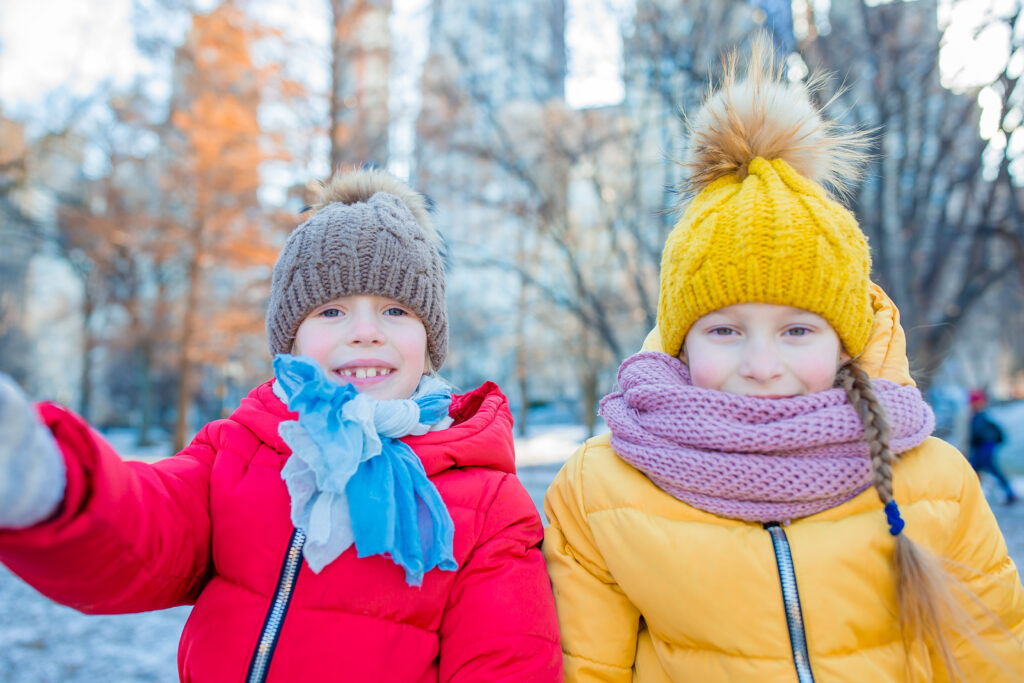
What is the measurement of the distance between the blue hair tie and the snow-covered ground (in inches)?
142

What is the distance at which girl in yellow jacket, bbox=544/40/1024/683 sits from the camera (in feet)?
4.70

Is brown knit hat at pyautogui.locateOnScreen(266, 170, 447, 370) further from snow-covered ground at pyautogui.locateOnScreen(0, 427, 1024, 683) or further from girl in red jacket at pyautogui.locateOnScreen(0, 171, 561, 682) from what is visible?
snow-covered ground at pyautogui.locateOnScreen(0, 427, 1024, 683)

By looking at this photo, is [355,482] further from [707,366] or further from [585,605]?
[707,366]

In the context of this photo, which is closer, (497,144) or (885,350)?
(885,350)

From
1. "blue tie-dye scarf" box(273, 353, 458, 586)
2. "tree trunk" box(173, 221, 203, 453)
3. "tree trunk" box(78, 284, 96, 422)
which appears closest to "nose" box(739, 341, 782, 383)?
"blue tie-dye scarf" box(273, 353, 458, 586)

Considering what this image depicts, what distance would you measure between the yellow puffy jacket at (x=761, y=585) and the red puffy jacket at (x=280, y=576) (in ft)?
0.54

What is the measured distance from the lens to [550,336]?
2206 cm

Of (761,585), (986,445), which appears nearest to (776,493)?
(761,585)

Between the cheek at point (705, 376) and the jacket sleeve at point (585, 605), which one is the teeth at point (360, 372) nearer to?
the jacket sleeve at point (585, 605)

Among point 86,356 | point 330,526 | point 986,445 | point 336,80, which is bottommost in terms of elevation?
point 86,356

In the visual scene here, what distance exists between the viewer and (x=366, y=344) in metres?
1.74

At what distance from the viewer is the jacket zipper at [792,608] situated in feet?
4.59

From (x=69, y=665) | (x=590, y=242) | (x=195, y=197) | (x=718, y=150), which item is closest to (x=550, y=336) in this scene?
(x=590, y=242)

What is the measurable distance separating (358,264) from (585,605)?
1066mm
